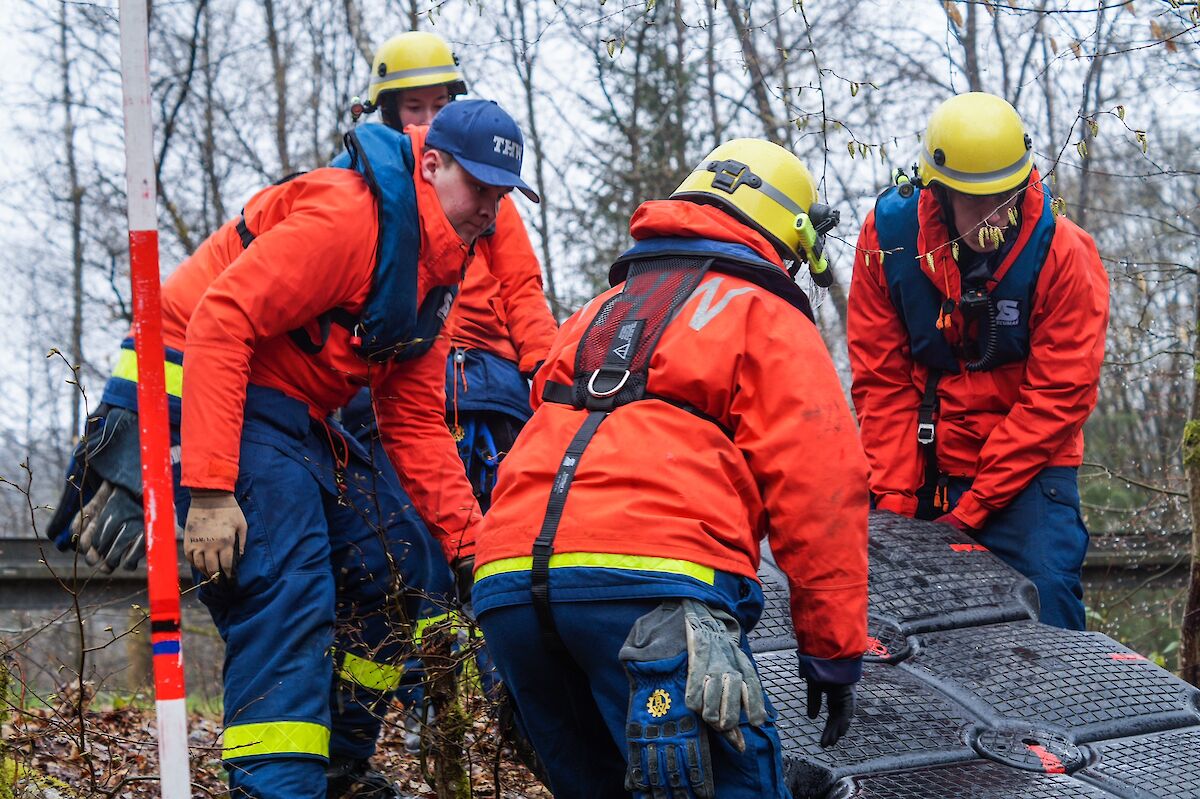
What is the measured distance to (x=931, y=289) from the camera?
4.76m

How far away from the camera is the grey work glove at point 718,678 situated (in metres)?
2.42

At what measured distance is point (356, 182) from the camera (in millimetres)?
3420

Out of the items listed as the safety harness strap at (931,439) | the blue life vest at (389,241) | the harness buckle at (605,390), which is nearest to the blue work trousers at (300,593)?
the blue life vest at (389,241)

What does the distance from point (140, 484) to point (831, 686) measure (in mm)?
1979

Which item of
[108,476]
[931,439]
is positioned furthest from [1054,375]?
[108,476]

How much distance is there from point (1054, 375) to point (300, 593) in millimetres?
2934

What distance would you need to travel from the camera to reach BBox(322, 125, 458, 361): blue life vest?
11.2ft

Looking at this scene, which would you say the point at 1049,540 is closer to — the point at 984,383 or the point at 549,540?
the point at 984,383

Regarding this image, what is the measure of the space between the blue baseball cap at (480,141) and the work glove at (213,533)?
115cm

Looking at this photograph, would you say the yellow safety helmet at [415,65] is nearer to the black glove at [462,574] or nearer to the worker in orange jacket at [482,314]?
the worker in orange jacket at [482,314]

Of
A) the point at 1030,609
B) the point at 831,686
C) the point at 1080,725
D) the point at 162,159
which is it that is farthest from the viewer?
the point at 162,159

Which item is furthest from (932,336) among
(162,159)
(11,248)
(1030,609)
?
(11,248)

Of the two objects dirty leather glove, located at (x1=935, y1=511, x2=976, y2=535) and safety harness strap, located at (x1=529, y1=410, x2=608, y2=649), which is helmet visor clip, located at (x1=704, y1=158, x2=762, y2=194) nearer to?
safety harness strap, located at (x1=529, y1=410, x2=608, y2=649)

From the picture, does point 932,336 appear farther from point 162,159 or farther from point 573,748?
point 162,159
